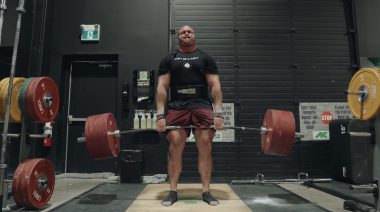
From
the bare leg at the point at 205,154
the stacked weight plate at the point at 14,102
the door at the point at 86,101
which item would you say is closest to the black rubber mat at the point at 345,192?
the bare leg at the point at 205,154

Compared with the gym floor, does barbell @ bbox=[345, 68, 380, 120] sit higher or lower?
higher

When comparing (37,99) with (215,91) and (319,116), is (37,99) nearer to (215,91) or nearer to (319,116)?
(215,91)

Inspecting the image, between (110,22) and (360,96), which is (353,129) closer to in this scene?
(360,96)

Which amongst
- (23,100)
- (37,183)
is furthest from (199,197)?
(23,100)

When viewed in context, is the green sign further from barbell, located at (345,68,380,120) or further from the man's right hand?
the man's right hand

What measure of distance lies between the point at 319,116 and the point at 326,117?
0.10 meters

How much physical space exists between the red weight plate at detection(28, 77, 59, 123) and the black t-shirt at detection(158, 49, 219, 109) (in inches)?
39.1

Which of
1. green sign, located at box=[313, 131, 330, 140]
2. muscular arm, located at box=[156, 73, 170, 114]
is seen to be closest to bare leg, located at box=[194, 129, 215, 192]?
muscular arm, located at box=[156, 73, 170, 114]

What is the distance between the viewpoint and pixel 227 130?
Answer: 4.60 metres

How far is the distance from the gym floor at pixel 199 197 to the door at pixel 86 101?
2.13 ft

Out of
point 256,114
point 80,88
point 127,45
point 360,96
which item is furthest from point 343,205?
point 80,88

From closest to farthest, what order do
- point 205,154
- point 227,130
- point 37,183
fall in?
point 37,183 → point 205,154 → point 227,130

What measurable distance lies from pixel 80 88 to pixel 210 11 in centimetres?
226

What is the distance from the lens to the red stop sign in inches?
182
